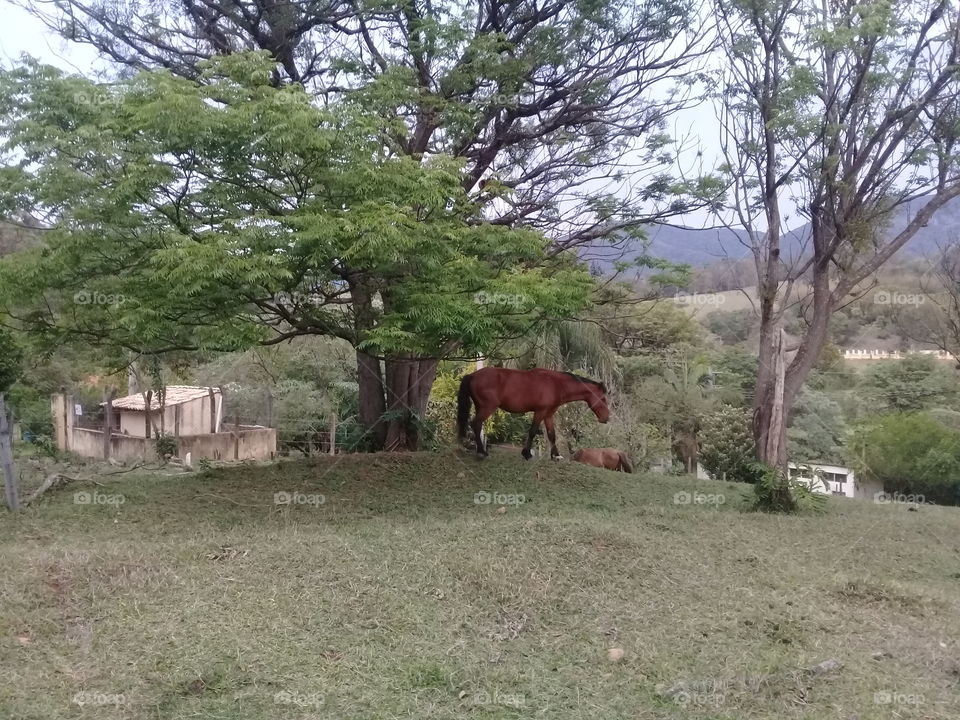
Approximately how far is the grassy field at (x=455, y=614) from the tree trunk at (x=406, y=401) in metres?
2.78

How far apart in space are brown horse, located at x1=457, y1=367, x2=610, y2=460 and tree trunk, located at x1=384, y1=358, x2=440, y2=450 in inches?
44.3

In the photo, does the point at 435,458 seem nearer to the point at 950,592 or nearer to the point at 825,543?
the point at 825,543

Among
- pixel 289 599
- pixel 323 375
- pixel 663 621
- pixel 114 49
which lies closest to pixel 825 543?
pixel 663 621

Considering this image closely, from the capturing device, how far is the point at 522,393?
10.3m

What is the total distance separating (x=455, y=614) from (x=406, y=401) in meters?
6.44

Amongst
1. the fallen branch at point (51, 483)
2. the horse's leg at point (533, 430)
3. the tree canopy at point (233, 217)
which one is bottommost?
the fallen branch at point (51, 483)

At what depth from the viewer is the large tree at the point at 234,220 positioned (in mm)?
7188

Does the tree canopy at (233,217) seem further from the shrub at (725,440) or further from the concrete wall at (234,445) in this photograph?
the shrub at (725,440)

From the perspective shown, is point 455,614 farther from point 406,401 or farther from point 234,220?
point 406,401

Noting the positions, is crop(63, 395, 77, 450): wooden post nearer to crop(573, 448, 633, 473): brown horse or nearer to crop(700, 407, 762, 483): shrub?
crop(573, 448, 633, 473): brown horse

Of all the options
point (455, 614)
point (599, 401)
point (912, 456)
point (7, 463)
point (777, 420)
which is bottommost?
point (912, 456)

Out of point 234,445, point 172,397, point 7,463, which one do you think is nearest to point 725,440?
point 234,445

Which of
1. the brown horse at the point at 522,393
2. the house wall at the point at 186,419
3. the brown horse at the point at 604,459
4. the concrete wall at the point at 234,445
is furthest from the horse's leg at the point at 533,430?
the house wall at the point at 186,419

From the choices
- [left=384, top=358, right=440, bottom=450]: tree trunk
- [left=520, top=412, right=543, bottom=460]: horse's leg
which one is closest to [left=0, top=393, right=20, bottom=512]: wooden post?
[left=384, top=358, right=440, bottom=450]: tree trunk
